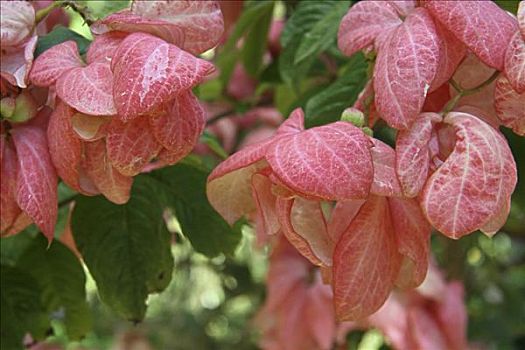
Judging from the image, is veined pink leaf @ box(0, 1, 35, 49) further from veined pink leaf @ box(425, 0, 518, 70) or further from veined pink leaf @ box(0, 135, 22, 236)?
veined pink leaf @ box(425, 0, 518, 70)

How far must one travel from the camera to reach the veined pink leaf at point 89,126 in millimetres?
517

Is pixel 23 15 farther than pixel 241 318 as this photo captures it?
No

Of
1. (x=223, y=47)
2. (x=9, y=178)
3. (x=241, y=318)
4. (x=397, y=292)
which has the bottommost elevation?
(x=241, y=318)

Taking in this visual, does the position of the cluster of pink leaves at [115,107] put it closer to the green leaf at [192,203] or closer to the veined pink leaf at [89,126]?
the veined pink leaf at [89,126]

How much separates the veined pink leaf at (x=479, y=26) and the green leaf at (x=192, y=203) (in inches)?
10.9

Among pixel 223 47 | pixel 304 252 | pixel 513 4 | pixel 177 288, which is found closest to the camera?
pixel 304 252

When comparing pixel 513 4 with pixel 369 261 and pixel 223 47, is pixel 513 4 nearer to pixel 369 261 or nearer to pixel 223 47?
pixel 369 261

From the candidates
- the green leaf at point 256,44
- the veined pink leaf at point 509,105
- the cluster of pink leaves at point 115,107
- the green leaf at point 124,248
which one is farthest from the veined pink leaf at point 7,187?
the green leaf at point 256,44

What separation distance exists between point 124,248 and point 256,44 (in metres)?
0.31

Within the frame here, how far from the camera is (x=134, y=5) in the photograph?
23.0 inches

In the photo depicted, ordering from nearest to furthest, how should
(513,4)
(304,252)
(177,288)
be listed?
(304,252)
(513,4)
(177,288)

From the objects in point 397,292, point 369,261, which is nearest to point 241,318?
point 397,292

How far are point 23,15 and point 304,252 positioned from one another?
0.22m

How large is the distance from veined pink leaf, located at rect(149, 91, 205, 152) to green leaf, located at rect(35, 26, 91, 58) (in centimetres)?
11
